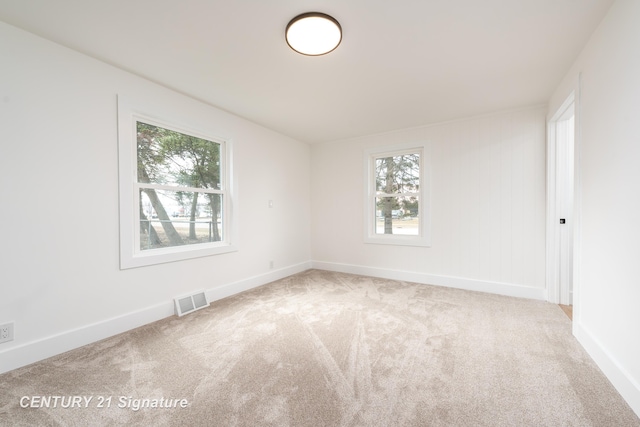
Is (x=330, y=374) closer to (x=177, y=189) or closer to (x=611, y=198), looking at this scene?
(x=611, y=198)

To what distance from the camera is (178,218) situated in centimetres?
304

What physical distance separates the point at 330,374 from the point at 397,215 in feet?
9.81

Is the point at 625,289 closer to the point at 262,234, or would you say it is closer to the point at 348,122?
the point at 348,122

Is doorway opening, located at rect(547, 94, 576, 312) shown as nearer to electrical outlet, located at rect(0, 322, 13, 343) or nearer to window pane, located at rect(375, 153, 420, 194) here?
window pane, located at rect(375, 153, 420, 194)

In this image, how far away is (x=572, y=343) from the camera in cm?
218

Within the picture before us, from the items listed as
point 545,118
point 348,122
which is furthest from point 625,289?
point 348,122

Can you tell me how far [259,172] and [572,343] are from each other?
3882 millimetres

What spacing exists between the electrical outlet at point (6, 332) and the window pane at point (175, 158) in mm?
1440

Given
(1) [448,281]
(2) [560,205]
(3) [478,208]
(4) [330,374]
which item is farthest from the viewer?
(1) [448,281]

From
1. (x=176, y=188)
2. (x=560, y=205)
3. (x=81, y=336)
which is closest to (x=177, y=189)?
(x=176, y=188)

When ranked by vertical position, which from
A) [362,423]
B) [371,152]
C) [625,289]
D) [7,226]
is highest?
[371,152]

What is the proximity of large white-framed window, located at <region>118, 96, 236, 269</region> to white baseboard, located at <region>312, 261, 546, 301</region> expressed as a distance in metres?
2.14

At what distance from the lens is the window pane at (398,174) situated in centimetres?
416

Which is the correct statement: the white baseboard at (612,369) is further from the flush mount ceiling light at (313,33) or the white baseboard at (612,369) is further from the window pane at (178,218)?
the window pane at (178,218)
